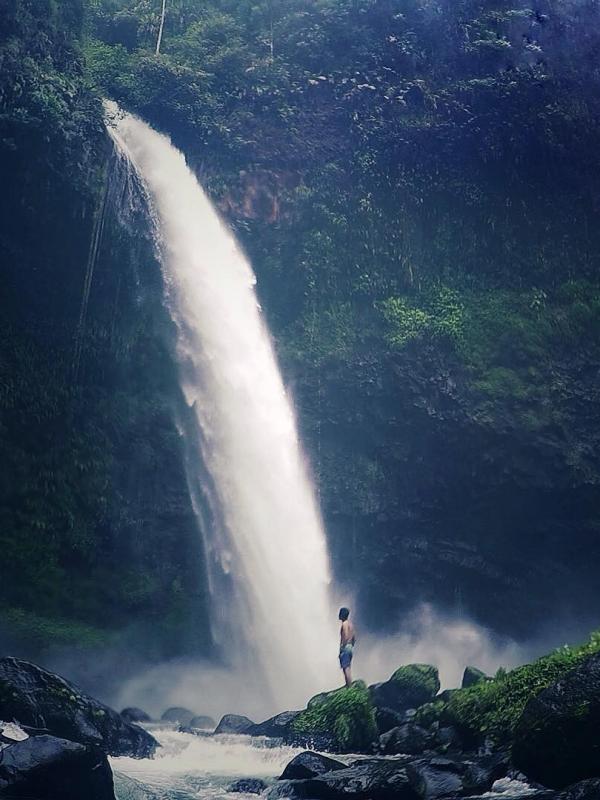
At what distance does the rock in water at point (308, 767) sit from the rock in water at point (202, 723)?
18.9 ft

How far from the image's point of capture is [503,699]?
31.9 ft

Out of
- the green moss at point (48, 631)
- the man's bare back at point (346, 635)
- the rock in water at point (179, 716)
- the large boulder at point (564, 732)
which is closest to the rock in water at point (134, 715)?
the rock in water at point (179, 716)

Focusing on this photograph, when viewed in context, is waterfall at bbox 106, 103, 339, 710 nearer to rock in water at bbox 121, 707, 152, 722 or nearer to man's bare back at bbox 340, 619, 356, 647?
man's bare back at bbox 340, 619, 356, 647

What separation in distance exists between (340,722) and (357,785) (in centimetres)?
309

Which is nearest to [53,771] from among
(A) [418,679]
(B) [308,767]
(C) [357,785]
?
(B) [308,767]

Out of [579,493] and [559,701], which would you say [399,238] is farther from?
[559,701]

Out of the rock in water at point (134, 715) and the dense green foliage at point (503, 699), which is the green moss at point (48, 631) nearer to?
the rock in water at point (134, 715)

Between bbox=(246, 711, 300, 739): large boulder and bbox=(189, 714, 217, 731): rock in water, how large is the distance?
244 centimetres

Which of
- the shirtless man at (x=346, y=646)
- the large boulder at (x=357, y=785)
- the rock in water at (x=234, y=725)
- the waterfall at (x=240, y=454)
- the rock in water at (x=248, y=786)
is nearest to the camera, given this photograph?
the large boulder at (x=357, y=785)

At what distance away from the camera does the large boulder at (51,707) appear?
9453 mm

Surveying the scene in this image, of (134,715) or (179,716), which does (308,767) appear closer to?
(134,715)

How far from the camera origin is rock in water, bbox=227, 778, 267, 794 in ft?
29.6

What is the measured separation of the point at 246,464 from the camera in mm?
18375

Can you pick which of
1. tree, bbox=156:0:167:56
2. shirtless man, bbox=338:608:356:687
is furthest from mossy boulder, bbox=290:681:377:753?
tree, bbox=156:0:167:56
